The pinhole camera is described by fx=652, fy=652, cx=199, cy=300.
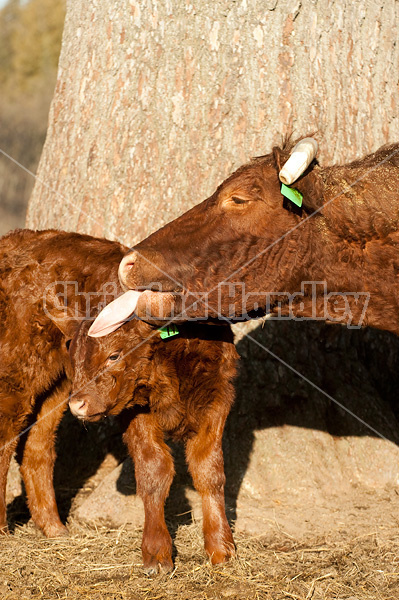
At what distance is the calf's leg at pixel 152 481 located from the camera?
163 inches

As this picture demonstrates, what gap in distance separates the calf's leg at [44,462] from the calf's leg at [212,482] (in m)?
1.28

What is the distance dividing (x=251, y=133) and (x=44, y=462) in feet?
10.7

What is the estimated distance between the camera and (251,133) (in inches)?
225

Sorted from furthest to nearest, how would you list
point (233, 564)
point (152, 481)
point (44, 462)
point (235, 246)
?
point (44, 462) → point (152, 481) → point (233, 564) → point (235, 246)

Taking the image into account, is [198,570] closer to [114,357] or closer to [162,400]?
[162,400]

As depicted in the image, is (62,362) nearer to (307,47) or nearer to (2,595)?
(2,595)

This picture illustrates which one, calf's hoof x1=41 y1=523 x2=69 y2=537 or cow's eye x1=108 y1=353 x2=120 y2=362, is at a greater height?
cow's eye x1=108 y1=353 x2=120 y2=362

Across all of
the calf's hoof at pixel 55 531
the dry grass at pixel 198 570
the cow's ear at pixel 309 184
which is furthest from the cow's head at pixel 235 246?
the calf's hoof at pixel 55 531

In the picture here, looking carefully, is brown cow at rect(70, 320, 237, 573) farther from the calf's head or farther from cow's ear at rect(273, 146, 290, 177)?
cow's ear at rect(273, 146, 290, 177)

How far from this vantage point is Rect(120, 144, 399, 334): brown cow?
3.99 m

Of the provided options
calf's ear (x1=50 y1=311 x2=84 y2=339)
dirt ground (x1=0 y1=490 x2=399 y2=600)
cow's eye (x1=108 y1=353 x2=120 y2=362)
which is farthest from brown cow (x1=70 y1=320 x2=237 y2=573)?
calf's ear (x1=50 y1=311 x2=84 y2=339)

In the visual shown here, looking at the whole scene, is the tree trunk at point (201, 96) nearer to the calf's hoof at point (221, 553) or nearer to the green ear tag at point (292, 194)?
the green ear tag at point (292, 194)

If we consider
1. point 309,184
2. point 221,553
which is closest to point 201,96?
point 309,184

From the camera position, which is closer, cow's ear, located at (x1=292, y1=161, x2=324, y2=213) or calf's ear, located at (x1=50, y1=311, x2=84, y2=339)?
cow's ear, located at (x1=292, y1=161, x2=324, y2=213)
